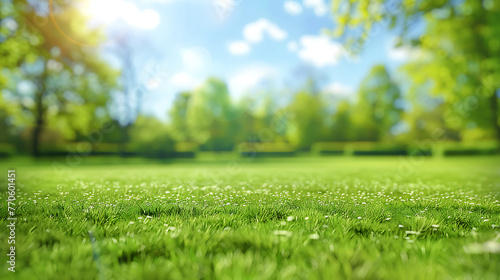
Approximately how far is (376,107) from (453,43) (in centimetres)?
2967

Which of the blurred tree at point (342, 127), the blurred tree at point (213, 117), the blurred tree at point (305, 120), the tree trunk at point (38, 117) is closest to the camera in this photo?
the tree trunk at point (38, 117)

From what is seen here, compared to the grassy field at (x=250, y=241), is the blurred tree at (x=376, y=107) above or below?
above

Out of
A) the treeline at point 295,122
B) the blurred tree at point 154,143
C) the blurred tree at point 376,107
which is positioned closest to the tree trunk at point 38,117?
the treeline at point 295,122

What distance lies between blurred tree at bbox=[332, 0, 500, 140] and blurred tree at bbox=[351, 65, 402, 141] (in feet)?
78.2

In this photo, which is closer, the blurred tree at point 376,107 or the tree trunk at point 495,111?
the tree trunk at point 495,111

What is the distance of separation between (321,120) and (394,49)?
35.7 metres

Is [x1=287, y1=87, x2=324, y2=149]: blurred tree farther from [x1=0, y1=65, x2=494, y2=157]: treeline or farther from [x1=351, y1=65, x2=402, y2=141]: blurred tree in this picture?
[x1=351, y1=65, x2=402, y2=141]: blurred tree

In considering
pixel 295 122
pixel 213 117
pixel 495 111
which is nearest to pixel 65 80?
pixel 213 117

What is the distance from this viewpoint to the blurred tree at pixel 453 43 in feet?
37.8

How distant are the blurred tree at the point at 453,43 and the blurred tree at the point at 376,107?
23837 millimetres

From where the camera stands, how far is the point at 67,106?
97.9 ft

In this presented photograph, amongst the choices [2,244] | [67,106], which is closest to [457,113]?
[2,244]

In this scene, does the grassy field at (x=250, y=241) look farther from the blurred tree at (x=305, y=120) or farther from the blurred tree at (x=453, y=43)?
the blurred tree at (x=305, y=120)

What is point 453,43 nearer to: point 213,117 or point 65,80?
point 213,117
